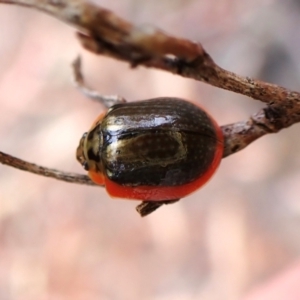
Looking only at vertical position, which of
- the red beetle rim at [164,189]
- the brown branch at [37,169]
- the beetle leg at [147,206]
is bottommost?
the brown branch at [37,169]

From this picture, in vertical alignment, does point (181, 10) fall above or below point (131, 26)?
below

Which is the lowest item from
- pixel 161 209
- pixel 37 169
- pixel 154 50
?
pixel 161 209

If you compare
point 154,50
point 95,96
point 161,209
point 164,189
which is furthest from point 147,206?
point 161,209

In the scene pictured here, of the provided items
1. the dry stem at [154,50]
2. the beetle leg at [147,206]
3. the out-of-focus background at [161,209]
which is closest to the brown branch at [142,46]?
the dry stem at [154,50]

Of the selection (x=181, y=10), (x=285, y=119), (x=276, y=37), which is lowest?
(x=181, y=10)

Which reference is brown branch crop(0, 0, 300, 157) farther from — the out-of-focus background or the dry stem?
the out-of-focus background

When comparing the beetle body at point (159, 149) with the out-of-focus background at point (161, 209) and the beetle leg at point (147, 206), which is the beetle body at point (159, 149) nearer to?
the beetle leg at point (147, 206)

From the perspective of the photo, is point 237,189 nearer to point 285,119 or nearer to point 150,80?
point 150,80

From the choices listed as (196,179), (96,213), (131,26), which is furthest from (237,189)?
(131,26)

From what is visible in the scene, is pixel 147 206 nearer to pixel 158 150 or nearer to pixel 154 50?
pixel 158 150
